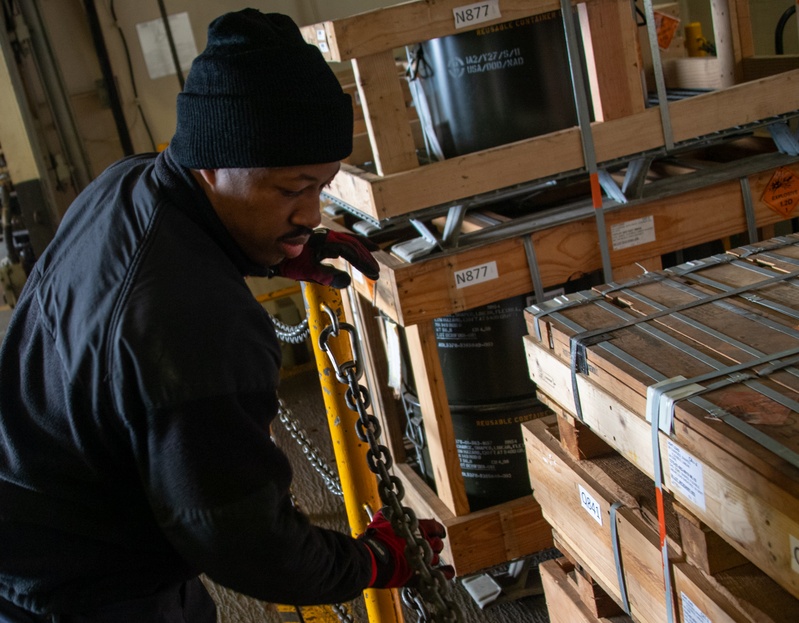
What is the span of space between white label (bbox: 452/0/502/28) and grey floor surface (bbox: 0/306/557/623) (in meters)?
1.89

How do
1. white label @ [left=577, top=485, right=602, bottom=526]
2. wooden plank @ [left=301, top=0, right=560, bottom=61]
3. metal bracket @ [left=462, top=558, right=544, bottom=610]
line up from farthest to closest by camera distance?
metal bracket @ [left=462, top=558, right=544, bottom=610], wooden plank @ [left=301, top=0, right=560, bottom=61], white label @ [left=577, top=485, right=602, bottom=526]

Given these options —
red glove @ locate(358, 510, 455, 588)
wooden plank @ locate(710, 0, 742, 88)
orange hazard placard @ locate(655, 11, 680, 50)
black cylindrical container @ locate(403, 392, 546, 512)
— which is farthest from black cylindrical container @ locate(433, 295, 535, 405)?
orange hazard placard @ locate(655, 11, 680, 50)

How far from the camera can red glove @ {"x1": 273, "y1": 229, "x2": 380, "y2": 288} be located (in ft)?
8.50

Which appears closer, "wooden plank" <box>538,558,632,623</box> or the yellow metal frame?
"wooden plank" <box>538,558,632,623</box>

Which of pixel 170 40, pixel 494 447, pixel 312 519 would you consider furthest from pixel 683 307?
pixel 170 40

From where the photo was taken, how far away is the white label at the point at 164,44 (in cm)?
713

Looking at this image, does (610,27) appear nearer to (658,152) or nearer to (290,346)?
(658,152)

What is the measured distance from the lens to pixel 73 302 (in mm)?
1696

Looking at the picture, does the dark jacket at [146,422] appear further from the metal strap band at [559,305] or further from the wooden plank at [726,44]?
the wooden plank at [726,44]

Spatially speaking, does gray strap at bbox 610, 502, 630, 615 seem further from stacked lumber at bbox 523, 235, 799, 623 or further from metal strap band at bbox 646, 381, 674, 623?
metal strap band at bbox 646, 381, 674, 623

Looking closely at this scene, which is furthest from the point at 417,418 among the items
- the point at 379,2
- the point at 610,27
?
the point at 379,2

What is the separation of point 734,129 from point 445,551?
6.81 ft

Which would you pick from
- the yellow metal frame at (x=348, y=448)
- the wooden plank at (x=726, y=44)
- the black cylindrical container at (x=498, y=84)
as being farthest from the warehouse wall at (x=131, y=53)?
the yellow metal frame at (x=348, y=448)

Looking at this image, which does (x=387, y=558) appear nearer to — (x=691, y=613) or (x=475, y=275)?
(x=691, y=613)
